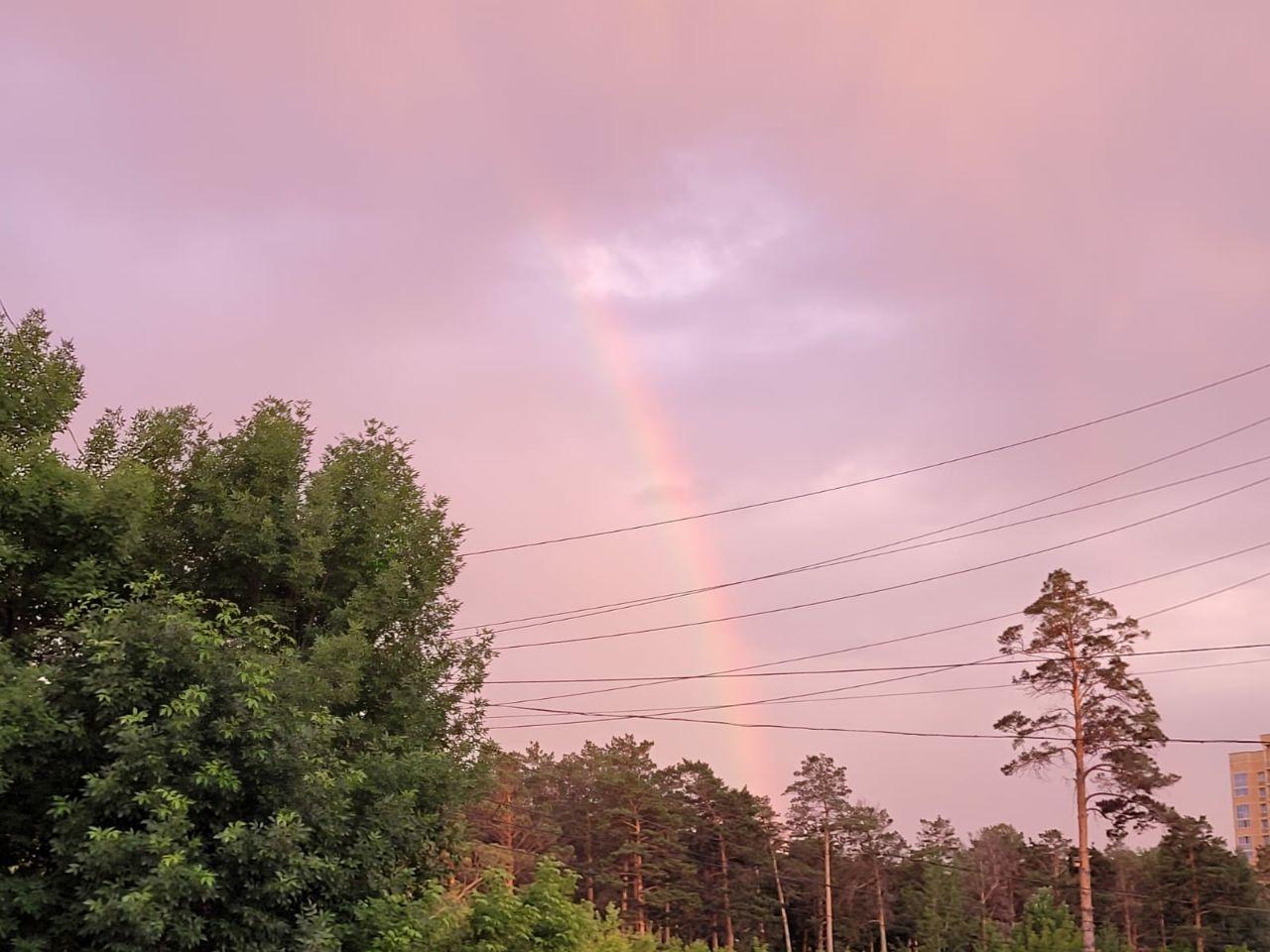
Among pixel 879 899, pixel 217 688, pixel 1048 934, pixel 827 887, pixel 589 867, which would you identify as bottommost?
pixel 1048 934

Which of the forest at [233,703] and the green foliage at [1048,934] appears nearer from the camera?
the forest at [233,703]

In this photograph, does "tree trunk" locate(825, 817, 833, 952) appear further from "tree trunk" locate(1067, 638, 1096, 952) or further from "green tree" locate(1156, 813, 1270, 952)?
"tree trunk" locate(1067, 638, 1096, 952)

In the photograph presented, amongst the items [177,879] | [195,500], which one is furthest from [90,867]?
[195,500]

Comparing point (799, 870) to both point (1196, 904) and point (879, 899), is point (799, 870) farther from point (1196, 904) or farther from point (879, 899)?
point (1196, 904)

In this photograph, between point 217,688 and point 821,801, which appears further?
point 821,801

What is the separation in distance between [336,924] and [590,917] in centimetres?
449

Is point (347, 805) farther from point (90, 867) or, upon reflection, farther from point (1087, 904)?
point (1087, 904)

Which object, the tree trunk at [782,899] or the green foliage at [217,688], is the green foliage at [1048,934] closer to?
the tree trunk at [782,899]

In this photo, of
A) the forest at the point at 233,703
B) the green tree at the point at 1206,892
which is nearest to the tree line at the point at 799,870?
the green tree at the point at 1206,892

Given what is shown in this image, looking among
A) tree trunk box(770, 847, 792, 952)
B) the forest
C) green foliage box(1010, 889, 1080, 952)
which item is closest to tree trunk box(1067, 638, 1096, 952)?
green foliage box(1010, 889, 1080, 952)

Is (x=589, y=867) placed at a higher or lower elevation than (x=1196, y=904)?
higher

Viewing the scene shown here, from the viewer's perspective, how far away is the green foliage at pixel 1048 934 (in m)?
70.3

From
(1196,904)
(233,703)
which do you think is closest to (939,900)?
(1196,904)

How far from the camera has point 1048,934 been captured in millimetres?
74062
